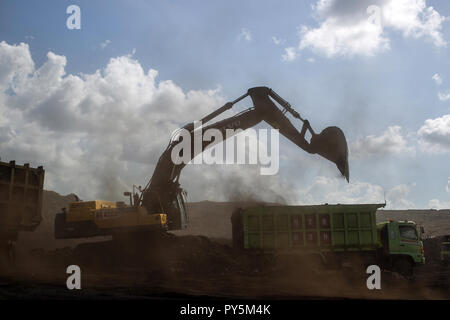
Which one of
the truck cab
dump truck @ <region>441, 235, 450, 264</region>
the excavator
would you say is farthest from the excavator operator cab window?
dump truck @ <region>441, 235, 450, 264</region>

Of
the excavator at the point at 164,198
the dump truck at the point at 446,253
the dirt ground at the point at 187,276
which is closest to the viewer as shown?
the dirt ground at the point at 187,276

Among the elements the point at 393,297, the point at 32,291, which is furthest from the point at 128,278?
the point at 393,297

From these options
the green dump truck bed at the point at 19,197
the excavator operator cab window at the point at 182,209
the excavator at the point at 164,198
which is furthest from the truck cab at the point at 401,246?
the green dump truck bed at the point at 19,197

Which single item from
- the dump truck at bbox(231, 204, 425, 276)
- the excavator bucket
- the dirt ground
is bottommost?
the dirt ground

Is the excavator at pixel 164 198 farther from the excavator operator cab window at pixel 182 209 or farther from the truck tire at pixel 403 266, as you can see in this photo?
the truck tire at pixel 403 266

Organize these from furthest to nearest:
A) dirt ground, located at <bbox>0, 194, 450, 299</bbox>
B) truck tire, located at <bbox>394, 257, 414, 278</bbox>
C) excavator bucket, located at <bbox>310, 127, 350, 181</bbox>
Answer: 1. excavator bucket, located at <bbox>310, 127, 350, 181</bbox>
2. truck tire, located at <bbox>394, 257, 414, 278</bbox>
3. dirt ground, located at <bbox>0, 194, 450, 299</bbox>

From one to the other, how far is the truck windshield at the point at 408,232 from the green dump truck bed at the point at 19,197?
15.5 meters

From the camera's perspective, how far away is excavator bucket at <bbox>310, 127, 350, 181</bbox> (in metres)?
19.3

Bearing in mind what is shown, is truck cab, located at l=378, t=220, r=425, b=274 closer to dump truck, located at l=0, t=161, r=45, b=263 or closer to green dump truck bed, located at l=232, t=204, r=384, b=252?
green dump truck bed, located at l=232, t=204, r=384, b=252

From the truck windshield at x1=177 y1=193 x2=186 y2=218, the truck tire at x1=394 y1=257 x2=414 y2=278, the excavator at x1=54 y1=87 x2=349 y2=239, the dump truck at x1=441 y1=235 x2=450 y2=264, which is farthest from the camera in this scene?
the dump truck at x1=441 y1=235 x2=450 y2=264

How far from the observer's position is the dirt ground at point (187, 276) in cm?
1338
